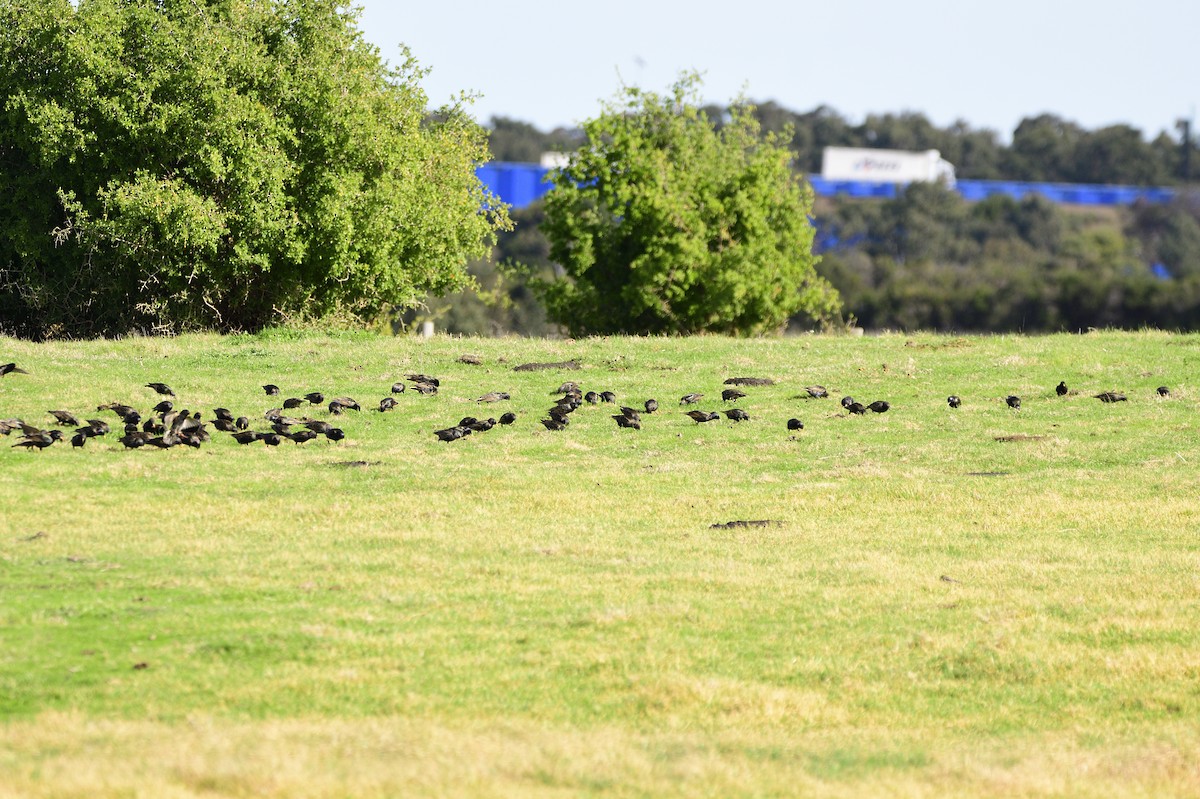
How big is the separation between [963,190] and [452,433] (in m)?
146

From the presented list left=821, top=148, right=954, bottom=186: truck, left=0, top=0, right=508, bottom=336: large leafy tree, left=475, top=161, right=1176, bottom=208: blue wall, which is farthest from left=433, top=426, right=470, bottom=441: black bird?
left=821, top=148, right=954, bottom=186: truck

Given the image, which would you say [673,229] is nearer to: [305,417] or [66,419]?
[305,417]

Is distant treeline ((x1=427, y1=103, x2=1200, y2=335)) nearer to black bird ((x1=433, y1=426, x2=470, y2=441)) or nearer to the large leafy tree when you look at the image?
the large leafy tree

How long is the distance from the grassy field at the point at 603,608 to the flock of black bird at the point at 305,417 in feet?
1.09

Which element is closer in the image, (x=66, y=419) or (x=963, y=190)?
(x=66, y=419)

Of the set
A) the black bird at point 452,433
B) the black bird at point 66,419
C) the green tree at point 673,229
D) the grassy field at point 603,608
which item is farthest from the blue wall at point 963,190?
the black bird at point 66,419

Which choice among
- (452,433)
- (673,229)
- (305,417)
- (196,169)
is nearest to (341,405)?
(305,417)

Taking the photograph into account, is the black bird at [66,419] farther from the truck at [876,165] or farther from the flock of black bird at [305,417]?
the truck at [876,165]

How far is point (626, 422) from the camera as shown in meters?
24.4

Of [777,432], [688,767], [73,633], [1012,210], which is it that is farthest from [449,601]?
[1012,210]

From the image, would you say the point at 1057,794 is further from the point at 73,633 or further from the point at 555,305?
the point at 555,305

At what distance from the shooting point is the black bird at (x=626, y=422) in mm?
24266

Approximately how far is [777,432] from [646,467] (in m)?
4.11

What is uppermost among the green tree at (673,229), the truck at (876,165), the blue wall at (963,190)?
the truck at (876,165)
